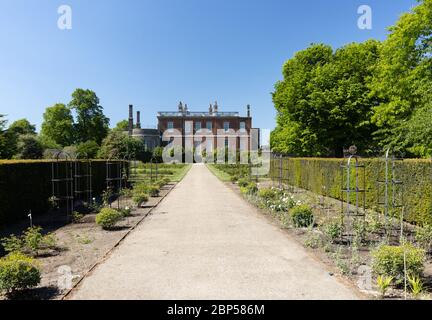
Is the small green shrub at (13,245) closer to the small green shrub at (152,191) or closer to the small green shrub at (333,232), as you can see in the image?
the small green shrub at (333,232)

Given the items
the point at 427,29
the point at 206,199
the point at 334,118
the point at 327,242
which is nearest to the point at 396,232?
the point at 327,242

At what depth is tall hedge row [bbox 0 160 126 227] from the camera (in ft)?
31.9

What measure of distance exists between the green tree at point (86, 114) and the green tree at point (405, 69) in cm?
4071

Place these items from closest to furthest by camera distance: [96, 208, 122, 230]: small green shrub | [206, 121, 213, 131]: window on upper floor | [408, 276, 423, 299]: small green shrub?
[408, 276, 423, 299]: small green shrub, [96, 208, 122, 230]: small green shrub, [206, 121, 213, 131]: window on upper floor

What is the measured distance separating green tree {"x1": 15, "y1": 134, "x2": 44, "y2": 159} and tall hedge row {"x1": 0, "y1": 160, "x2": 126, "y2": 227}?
77.7 ft

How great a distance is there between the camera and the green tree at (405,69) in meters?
17.5

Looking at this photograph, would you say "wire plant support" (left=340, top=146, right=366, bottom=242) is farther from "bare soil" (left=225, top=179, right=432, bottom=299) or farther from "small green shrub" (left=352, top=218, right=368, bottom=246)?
"bare soil" (left=225, top=179, right=432, bottom=299)

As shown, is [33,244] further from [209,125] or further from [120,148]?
[209,125]

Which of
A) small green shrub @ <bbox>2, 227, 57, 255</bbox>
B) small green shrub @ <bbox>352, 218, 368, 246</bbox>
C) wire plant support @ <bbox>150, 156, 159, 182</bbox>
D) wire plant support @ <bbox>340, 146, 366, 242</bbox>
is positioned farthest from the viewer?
wire plant support @ <bbox>150, 156, 159, 182</bbox>

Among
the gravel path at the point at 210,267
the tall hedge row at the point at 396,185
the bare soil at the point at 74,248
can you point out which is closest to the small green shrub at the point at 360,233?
the gravel path at the point at 210,267

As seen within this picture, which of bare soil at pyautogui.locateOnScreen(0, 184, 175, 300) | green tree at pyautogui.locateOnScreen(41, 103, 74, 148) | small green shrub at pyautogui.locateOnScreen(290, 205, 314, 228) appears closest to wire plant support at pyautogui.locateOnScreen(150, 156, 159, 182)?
bare soil at pyautogui.locateOnScreen(0, 184, 175, 300)

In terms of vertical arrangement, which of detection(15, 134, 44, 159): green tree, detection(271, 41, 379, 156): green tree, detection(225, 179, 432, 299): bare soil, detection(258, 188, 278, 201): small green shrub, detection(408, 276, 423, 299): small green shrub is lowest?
detection(225, 179, 432, 299): bare soil

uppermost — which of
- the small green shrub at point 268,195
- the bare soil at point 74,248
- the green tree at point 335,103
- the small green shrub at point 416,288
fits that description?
the green tree at point 335,103

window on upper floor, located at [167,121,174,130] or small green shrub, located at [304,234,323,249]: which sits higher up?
window on upper floor, located at [167,121,174,130]
